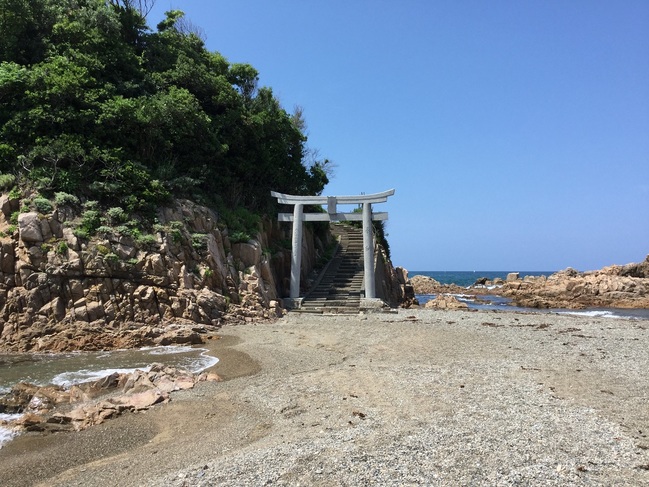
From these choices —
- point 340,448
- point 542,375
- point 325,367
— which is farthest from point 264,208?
point 340,448

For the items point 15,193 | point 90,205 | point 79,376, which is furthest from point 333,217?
point 79,376

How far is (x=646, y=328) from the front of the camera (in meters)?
16.3

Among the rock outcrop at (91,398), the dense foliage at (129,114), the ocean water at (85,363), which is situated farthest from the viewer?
the dense foliage at (129,114)

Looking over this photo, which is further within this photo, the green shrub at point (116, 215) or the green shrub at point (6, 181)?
the green shrub at point (116, 215)

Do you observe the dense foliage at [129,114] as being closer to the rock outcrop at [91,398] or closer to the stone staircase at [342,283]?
the stone staircase at [342,283]

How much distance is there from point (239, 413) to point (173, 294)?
8608mm

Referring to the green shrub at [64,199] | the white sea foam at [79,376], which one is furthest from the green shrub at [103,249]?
the white sea foam at [79,376]

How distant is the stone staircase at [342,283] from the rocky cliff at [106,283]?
11.4 feet

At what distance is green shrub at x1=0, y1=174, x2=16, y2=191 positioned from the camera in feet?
45.5

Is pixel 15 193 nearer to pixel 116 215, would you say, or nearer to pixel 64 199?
pixel 64 199

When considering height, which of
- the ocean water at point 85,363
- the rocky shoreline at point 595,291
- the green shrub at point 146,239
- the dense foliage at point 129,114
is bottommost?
the ocean water at point 85,363

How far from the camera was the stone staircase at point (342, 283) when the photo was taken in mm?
19750

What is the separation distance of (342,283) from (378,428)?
55.8ft

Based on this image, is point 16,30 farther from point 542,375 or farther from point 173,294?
point 542,375
